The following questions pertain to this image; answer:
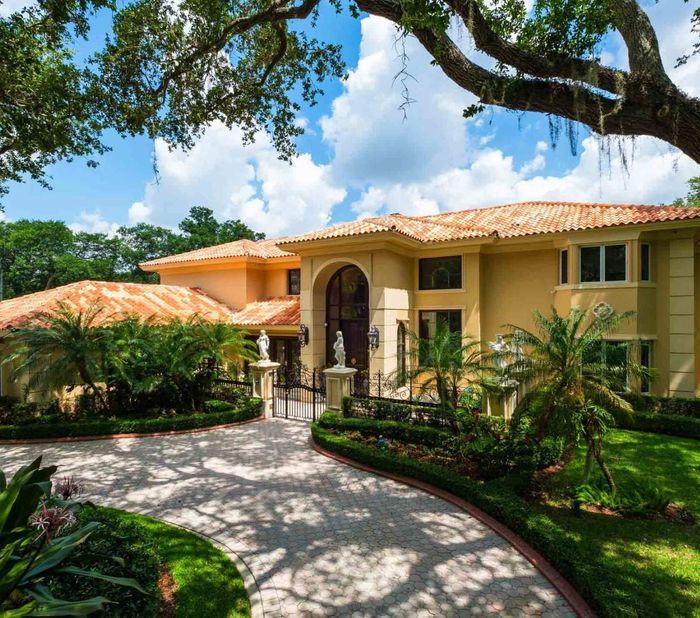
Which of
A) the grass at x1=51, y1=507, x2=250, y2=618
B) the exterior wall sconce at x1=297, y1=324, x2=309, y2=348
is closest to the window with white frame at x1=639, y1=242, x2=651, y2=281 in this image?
the exterior wall sconce at x1=297, y1=324, x2=309, y2=348

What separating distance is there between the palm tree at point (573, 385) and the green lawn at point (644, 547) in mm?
990

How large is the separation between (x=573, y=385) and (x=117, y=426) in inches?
505

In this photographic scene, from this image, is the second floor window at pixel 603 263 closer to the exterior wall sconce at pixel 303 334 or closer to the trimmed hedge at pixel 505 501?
the trimmed hedge at pixel 505 501


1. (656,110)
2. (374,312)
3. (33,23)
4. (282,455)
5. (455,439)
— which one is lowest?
(282,455)

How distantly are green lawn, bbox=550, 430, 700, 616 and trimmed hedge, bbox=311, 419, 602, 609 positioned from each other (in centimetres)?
19

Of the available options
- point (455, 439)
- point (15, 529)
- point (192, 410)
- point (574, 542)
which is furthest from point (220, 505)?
point (192, 410)

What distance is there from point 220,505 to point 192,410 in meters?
7.19

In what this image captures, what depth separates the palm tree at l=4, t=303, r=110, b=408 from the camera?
12.0m

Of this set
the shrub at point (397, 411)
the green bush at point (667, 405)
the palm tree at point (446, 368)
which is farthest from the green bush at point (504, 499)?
the green bush at point (667, 405)

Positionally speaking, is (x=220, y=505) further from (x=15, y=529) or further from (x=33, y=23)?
→ (x=33, y=23)

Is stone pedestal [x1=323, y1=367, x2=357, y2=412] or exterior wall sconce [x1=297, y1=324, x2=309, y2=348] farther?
exterior wall sconce [x1=297, y1=324, x2=309, y2=348]

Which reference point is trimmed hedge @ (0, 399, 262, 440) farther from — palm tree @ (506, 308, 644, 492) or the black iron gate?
palm tree @ (506, 308, 644, 492)

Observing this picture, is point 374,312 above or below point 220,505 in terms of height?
above

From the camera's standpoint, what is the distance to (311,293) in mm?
17344
